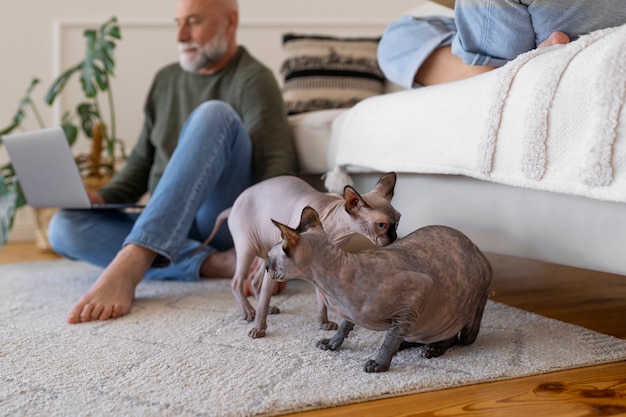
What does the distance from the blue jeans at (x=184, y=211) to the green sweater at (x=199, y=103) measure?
10 cm

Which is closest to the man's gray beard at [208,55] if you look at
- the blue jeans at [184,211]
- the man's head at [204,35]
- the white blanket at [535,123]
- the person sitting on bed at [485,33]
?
the man's head at [204,35]

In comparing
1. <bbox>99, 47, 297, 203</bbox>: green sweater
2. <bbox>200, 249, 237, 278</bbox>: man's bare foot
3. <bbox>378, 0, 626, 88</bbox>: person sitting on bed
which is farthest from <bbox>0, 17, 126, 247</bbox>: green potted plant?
<bbox>378, 0, 626, 88</bbox>: person sitting on bed

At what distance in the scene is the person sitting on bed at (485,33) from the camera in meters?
1.18

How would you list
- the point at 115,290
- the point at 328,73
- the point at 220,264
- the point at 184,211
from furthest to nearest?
1. the point at 328,73
2. the point at 220,264
3. the point at 184,211
4. the point at 115,290

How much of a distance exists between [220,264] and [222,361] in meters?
0.80

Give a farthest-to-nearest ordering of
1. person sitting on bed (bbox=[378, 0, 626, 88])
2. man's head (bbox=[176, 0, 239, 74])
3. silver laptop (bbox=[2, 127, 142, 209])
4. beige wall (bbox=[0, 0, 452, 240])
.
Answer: beige wall (bbox=[0, 0, 452, 240]) → man's head (bbox=[176, 0, 239, 74]) → silver laptop (bbox=[2, 127, 142, 209]) → person sitting on bed (bbox=[378, 0, 626, 88])

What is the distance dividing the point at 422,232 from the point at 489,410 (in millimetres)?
327

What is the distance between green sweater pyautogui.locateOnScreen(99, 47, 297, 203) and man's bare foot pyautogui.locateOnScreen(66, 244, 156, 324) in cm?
44

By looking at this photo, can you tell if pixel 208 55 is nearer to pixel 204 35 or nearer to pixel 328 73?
pixel 204 35

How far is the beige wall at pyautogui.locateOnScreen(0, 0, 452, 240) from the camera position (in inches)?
118

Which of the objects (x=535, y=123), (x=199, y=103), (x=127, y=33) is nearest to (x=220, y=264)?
(x=199, y=103)

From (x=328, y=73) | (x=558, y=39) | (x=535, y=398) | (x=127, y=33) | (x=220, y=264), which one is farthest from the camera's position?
(x=127, y=33)

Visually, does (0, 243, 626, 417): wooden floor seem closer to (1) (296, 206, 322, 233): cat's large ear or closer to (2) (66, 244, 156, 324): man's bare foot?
(1) (296, 206, 322, 233): cat's large ear

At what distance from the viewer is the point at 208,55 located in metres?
2.08
